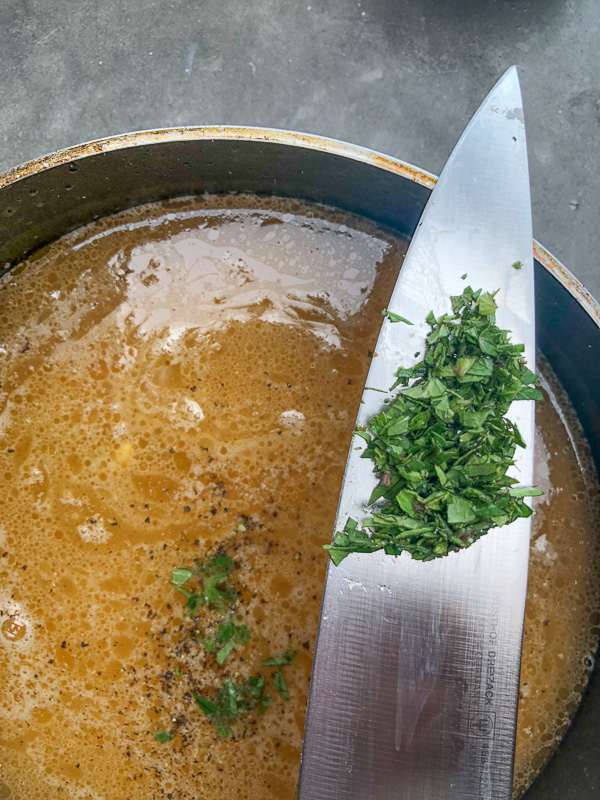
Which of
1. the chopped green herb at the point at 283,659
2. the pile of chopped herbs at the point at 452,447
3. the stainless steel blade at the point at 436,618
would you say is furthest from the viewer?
the chopped green herb at the point at 283,659

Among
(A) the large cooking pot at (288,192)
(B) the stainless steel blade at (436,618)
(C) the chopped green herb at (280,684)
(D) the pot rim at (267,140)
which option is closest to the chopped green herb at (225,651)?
(C) the chopped green herb at (280,684)

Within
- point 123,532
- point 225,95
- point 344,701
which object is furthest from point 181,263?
point 344,701

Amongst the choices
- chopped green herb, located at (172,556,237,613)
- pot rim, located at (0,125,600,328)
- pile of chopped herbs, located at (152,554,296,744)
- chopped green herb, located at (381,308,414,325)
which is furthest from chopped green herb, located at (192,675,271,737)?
pot rim, located at (0,125,600,328)

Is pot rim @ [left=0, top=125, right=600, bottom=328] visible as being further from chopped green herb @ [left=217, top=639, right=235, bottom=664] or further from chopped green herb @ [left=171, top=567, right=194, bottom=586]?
chopped green herb @ [left=217, top=639, right=235, bottom=664]

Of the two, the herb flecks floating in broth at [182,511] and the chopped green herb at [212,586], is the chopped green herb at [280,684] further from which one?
the chopped green herb at [212,586]

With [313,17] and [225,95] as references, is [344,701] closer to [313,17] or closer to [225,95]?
[225,95]
